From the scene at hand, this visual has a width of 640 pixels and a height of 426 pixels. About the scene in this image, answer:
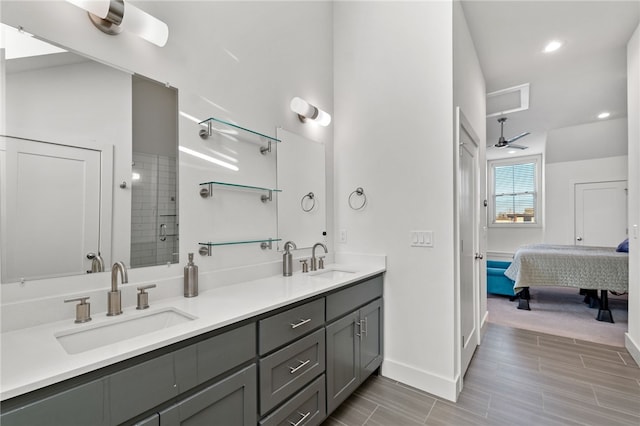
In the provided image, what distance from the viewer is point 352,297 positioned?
1.96 meters

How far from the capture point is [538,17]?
2.51 metres

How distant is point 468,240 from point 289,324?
1.91 metres

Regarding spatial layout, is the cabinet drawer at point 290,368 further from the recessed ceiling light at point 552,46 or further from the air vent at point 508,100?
the air vent at point 508,100

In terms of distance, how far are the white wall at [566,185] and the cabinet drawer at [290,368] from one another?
6.46 meters

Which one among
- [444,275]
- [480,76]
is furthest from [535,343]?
[480,76]

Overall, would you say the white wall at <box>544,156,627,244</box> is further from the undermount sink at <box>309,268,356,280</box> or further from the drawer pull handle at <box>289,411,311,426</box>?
the drawer pull handle at <box>289,411,311,426</box>

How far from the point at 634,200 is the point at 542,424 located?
7.04ft

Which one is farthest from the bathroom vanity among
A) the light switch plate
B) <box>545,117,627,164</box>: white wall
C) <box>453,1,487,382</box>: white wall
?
<box>545,117,627,164</box>: white wall

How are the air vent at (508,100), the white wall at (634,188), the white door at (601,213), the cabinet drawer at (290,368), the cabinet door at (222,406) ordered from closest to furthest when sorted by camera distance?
the cabinet door at (222,406) → the cabinet drawer at (290,368) → the white wall at (634,188) → the air vent at (508,100) → the white door at (601,213)

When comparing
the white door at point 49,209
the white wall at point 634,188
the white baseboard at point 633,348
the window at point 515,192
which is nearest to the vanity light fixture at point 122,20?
the white door at point 49,209

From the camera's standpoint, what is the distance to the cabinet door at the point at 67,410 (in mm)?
716

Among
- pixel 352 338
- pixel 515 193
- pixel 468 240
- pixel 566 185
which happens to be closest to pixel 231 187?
pixel 352 338

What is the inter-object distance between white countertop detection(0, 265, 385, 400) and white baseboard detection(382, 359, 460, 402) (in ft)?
3.27

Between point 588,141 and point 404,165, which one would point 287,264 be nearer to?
point 404,165
